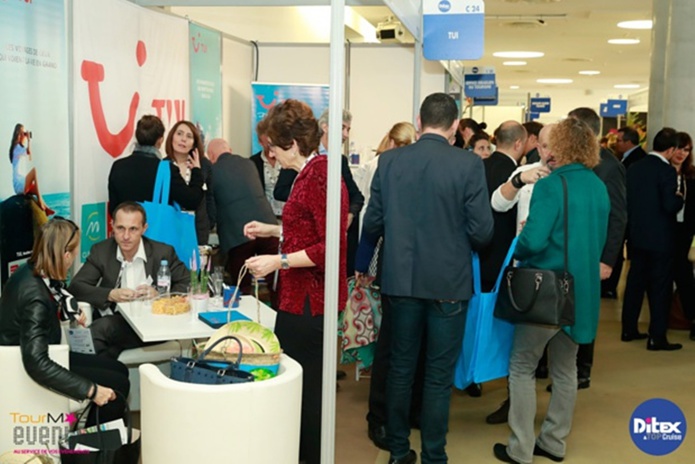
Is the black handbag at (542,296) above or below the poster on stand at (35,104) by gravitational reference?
below

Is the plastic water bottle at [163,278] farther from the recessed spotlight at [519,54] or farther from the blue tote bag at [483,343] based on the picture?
the recessed spotlight at [519,54]

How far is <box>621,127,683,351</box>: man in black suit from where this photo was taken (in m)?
5.97

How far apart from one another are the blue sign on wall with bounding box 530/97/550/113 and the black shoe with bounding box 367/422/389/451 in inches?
848

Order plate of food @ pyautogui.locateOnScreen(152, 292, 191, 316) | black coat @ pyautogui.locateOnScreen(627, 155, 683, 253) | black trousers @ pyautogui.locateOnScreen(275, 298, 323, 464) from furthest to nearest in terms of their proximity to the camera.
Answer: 1. black coat @ pyautogui.locateOnScreen(627, 155, 683, 253)
2. plate of food @ pyautogui.locateOnScreen(152, 292, 191, 316)
3. black trousers @ pyautogui.locateOnScreen(275, 298, 323, 464)

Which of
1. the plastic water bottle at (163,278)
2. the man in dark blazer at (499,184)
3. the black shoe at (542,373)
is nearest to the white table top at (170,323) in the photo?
the plastic water bottle at (163,278)

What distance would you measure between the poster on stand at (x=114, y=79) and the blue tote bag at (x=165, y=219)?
387mm

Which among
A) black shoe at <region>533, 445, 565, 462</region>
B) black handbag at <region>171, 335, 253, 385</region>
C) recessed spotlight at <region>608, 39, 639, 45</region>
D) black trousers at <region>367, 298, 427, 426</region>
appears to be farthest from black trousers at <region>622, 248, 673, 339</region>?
recessed spotlight at <region>608, 39, 639, 45</region>

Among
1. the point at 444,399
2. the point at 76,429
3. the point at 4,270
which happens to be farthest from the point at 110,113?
the point at 444,399

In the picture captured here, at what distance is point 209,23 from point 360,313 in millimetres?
4233

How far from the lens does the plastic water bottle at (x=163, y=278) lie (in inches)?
156

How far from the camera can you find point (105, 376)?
3451 millimetres

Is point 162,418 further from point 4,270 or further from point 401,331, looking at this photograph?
point 4,270

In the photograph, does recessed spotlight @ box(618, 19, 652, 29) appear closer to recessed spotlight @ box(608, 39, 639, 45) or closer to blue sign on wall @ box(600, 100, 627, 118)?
recessed spotlight @ box(608, 39, 639, 45)

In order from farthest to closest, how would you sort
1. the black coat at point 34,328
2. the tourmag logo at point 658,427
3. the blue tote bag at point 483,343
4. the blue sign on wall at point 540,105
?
the blue sign on wall at point 540,105 → the tourmag logo at point 658,427 → the blue tote bag at point 483,343 → the black coat at point 34,328
